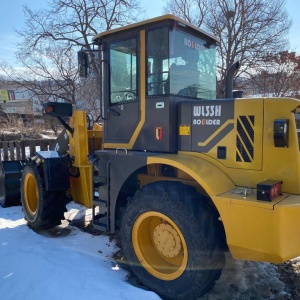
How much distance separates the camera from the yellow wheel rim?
5539 mm

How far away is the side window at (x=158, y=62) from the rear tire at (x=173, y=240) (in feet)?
3.56

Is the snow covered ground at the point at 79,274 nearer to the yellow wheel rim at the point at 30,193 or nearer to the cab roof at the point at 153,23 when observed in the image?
the yellow wheel rim at the point at 30,193

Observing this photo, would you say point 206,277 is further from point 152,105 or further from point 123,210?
point 152,105

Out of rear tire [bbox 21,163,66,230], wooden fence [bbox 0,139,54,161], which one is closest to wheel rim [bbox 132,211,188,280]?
rear tire [bbox 21,163,66,230]

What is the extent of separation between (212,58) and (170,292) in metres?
2.89

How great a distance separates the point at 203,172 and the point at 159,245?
99 centimetres

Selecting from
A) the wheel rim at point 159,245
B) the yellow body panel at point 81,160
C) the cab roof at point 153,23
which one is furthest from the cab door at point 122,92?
the wheel rim at point 159,245

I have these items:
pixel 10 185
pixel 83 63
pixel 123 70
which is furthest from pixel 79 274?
pixel 10 185

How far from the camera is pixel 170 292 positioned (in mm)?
3219

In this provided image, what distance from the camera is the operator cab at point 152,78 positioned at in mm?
3580

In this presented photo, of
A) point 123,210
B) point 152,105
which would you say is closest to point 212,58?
point 152,105

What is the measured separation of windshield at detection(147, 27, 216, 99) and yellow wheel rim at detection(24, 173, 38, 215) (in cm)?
302

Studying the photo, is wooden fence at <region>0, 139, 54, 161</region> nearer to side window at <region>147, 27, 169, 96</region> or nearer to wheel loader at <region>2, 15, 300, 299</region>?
wheel loader at <region>2, 15, 300, 299</region>

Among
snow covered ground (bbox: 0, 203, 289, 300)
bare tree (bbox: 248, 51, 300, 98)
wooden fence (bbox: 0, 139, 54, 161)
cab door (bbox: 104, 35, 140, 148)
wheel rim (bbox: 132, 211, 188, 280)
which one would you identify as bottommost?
snow covered ground (bbox: 0, 203, 289, 300)
